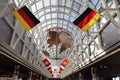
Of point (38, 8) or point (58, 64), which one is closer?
point (38, 8)

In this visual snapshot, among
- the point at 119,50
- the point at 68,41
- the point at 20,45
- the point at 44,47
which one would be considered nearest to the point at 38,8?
the point at 68,41

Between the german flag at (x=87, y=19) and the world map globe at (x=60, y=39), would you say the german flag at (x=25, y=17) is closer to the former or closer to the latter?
the german flag at (x=87, y=19)

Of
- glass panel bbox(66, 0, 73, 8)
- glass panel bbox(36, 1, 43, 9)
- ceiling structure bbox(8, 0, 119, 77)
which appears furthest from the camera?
glass panel bbox(36, 1, 43, 9)

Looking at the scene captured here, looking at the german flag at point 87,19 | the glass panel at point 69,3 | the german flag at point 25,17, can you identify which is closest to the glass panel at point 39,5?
the glass panel at point 69,3

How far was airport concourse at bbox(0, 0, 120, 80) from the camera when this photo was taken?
10406 millimetres

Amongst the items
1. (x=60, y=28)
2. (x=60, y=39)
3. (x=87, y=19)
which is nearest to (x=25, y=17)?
(x=87, y=19)

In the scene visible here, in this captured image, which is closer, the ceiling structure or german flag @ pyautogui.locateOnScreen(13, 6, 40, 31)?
german flag @ pyautogui.locateOnScreen(13, 6, 40, 31)

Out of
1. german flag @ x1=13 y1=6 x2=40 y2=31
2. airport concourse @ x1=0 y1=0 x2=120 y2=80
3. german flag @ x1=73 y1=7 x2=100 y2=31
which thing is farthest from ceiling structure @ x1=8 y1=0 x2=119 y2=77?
german flag @ x1=13 y1=6 x2=40 y2=31

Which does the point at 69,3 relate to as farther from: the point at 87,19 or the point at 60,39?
the point at 87,19

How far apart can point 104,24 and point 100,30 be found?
1199 millimetres

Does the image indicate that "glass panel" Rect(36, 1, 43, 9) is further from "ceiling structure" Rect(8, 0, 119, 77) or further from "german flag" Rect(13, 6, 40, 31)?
"german flag" Rect(13, 6, 40, 31)

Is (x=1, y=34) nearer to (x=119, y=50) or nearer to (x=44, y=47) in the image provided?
(x=119, y=50)

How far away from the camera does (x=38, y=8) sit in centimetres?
2552

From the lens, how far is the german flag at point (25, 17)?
10.2 meters
